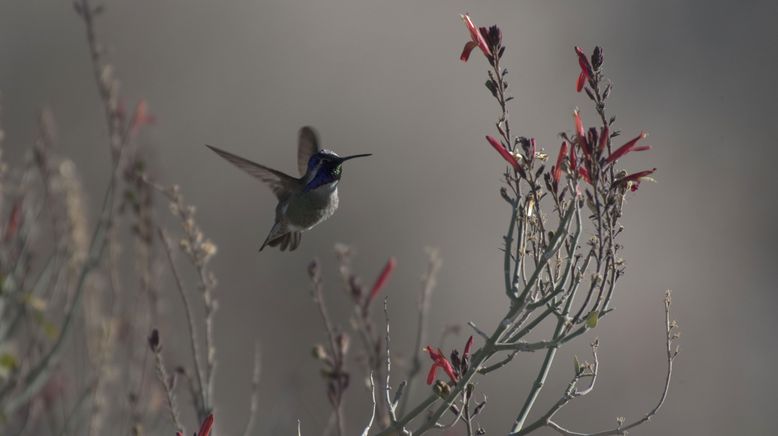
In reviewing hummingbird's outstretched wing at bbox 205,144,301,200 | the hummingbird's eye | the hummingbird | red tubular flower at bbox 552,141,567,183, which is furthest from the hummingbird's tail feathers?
red tubular flower at bbox 552,141,567,183

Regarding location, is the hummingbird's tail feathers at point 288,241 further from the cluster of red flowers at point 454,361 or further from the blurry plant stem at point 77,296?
the cluster of red flowers at point 454,361

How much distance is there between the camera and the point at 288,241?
3.71 metres

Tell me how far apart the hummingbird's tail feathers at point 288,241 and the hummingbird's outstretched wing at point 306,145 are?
28 cm

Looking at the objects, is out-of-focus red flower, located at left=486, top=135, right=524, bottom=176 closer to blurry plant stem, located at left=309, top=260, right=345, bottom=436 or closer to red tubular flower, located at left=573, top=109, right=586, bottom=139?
red tubular flower, located at left=573, top=109, right=586, bottom=139

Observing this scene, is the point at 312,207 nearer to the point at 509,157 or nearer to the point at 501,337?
the point at 509,157

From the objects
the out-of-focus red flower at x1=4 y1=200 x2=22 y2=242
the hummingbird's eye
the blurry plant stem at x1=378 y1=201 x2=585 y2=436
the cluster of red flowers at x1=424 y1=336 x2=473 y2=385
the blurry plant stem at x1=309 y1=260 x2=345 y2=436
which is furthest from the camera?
the out-of-focus red flower at x1=4 y1=200 x2=22 y2=242

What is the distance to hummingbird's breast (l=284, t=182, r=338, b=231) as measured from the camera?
138 inches

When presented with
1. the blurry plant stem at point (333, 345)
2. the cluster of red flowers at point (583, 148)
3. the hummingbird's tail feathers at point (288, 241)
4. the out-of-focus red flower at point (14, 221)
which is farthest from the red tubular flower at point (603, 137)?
the out-of-focus red flower at point (14, 221)

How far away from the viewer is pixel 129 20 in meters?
10.3

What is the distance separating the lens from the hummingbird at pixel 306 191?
11.4 feet

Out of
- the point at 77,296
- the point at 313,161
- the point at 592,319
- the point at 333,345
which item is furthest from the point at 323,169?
the point at 592,319

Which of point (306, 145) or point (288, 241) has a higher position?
point (306, 145)

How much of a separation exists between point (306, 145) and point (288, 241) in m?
0.37

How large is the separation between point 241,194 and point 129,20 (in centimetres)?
231
